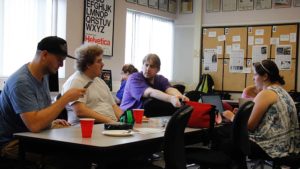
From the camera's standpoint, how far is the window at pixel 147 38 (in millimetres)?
7211

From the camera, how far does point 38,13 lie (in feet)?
18.1

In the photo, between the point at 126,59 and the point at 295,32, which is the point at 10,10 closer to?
the point at 126,59

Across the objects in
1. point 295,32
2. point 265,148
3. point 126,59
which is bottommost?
point 265,148

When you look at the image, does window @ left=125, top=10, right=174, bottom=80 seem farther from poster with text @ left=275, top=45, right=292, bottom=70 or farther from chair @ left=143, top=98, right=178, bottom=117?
chair @ left=143, top=98, right=178, bottom=117

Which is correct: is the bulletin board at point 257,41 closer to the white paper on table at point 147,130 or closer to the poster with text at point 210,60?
the poster with text at point 210,60

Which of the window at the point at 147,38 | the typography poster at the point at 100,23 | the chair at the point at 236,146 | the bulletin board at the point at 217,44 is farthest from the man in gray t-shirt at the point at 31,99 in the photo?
the bulletin board at the point at 217,44

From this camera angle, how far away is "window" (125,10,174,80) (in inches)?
284

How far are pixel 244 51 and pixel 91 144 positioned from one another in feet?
20.2

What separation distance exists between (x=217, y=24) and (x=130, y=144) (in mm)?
6228

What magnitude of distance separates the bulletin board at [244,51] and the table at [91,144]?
554 cm

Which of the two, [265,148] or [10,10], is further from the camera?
[10,10]

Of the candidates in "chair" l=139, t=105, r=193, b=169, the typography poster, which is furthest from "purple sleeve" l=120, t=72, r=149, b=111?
the typography poster

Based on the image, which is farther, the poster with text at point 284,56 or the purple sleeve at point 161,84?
the poster with text at point 284,56

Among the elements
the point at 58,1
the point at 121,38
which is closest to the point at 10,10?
the point at 58,1
